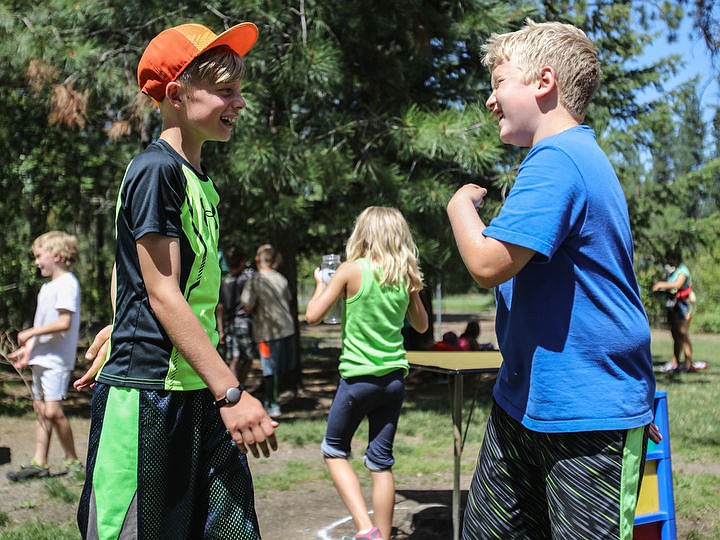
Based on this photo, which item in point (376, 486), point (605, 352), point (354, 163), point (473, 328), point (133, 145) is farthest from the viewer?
point (473, 328)

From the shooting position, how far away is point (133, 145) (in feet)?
28.0

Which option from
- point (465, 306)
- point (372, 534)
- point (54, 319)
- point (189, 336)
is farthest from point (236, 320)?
point (465, 306)

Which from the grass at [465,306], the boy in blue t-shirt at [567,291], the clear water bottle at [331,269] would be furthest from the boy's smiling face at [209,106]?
the grass at [465,306]

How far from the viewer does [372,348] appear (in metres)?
3.98

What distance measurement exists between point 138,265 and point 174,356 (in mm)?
241

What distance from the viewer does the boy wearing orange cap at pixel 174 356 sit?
1.89 m

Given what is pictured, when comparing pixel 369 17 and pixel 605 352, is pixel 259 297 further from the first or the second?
pixel 605 352

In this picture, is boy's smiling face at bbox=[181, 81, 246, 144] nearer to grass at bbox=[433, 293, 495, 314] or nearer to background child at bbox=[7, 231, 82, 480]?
background child at bbox=[7, 231, 82, 480]

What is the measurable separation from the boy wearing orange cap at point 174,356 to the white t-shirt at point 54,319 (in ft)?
11.8

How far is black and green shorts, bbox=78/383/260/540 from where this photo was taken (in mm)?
1942

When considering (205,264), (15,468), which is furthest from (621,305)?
(15,468)

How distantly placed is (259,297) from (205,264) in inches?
251

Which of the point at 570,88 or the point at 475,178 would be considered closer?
the point at 570,88

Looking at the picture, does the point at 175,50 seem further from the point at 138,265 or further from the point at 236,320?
the point at 236,320
